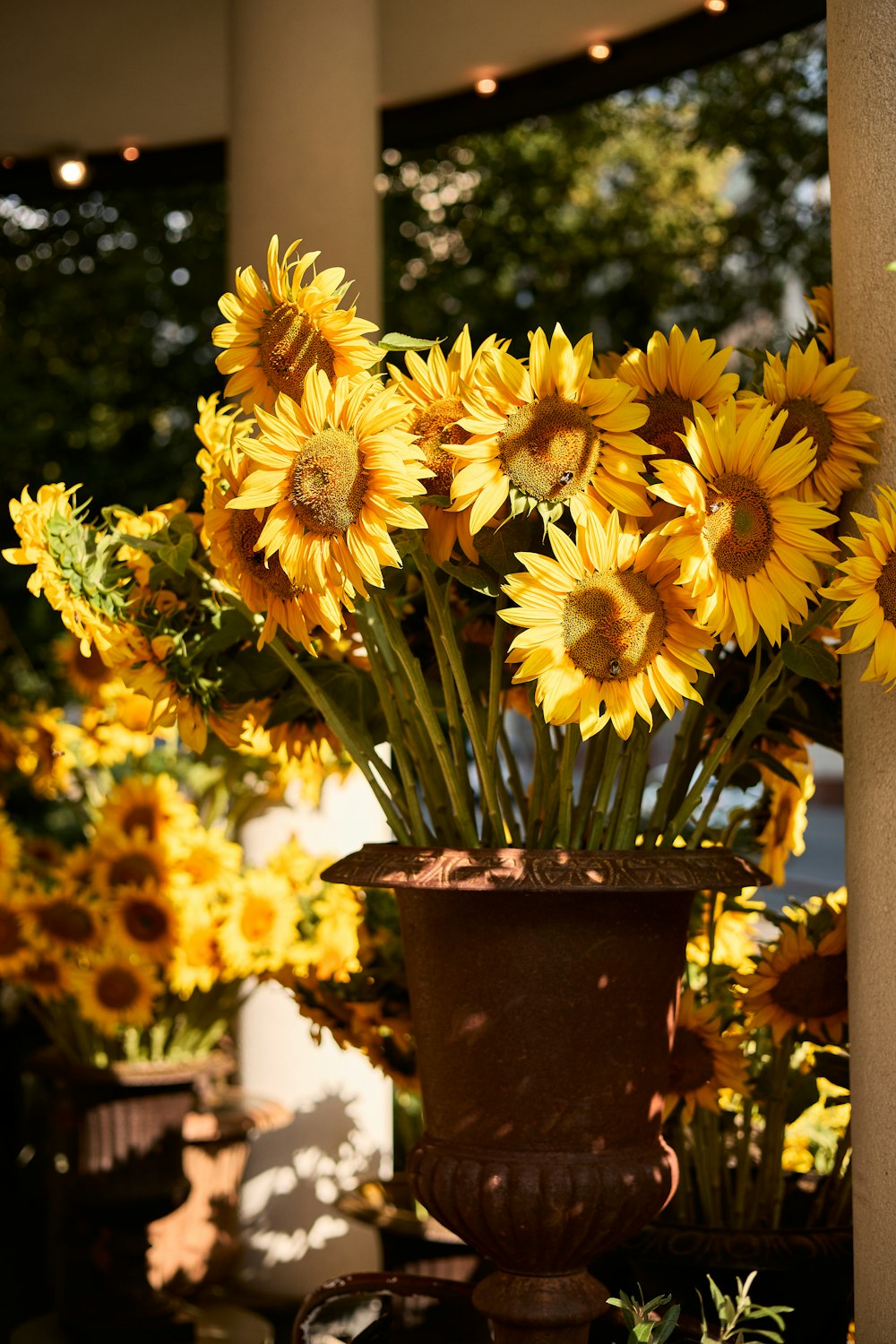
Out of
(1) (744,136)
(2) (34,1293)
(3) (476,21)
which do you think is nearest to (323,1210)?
(2) (34,1293)

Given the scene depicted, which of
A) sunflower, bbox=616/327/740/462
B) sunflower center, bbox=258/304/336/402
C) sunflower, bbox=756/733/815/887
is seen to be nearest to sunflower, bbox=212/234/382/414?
sunflower center, bbox=258/304/336/402

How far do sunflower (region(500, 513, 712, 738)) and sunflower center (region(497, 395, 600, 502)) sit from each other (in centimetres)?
4

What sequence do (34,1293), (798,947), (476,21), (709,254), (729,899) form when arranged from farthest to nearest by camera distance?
(709,254) < (476,21) < (34,1293) < (729,899) < (798,947)

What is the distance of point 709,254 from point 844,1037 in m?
5.42

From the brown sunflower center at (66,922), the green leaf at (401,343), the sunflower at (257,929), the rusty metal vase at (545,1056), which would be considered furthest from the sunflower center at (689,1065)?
the brown sunflower center at (66,922)

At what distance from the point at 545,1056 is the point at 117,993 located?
1.51m

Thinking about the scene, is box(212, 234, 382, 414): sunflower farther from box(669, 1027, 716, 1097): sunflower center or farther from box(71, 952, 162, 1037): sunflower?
box(71, 952, 162, 1037): sunflower

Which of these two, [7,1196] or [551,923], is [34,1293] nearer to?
[7,1196]

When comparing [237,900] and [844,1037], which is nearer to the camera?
[844,1037]

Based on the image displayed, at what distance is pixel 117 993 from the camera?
2.50 metres

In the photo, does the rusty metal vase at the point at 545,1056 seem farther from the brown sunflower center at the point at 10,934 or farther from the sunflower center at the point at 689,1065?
the brown sunflower center at the point at 10,934

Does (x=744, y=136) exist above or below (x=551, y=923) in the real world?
above

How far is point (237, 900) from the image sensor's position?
2.52 metres

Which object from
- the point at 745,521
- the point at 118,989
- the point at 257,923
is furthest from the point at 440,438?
the point at 118,989
